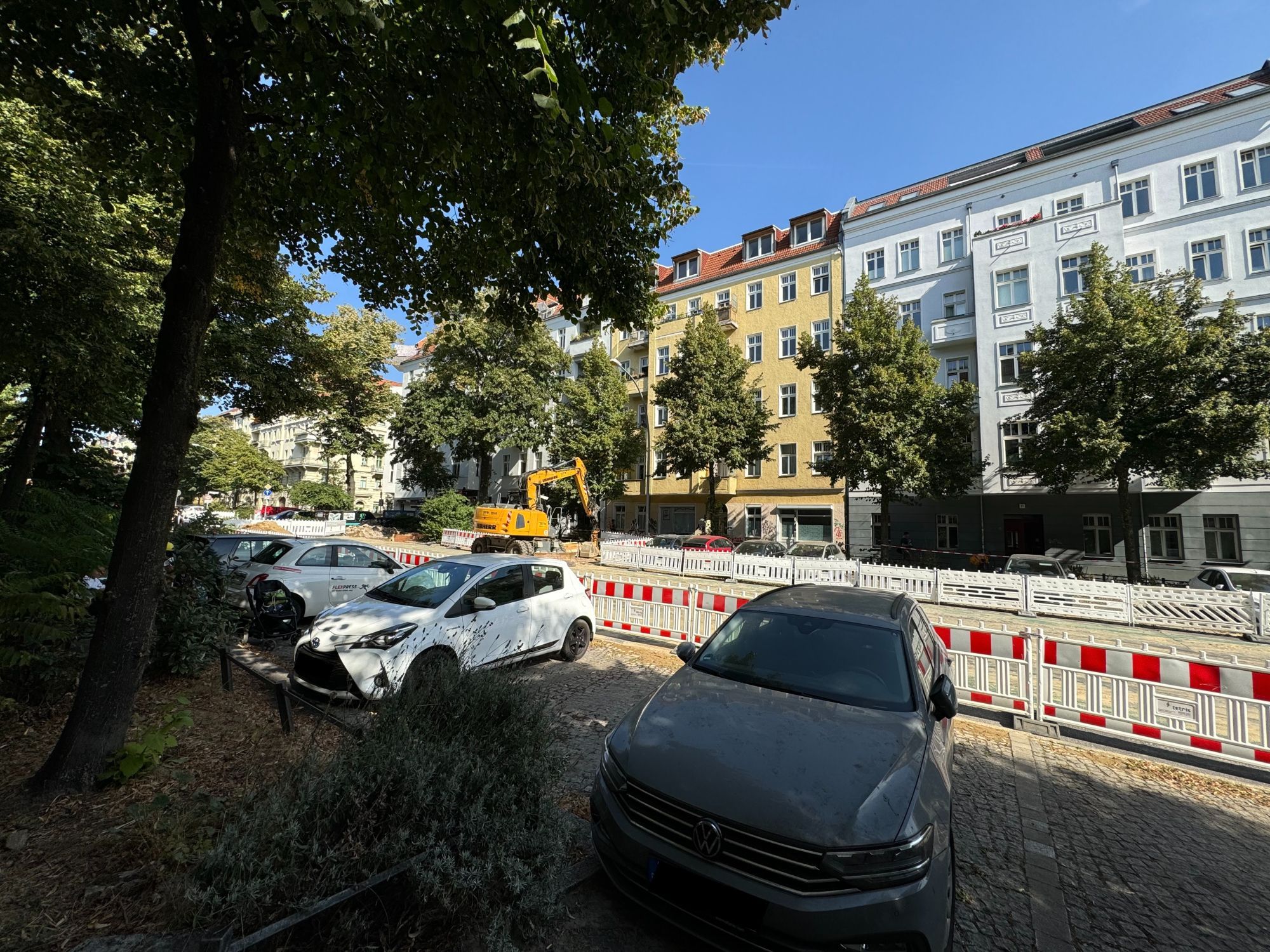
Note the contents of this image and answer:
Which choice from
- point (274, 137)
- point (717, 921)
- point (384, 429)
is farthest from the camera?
point (384, 429)

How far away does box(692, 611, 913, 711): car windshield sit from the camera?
355 cm

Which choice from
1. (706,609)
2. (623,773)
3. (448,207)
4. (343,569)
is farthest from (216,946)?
(343,569)

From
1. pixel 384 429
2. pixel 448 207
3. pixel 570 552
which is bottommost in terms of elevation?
pixel 570 552

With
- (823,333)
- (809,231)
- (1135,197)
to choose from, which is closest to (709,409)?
(823,333)

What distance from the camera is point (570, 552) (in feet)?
93.6

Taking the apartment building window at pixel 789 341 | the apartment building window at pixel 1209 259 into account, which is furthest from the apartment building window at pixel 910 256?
the apartment building window at pixel 1209 259

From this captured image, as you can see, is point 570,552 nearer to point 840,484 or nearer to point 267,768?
point 840,484

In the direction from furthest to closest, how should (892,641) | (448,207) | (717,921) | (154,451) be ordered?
1. (448,207)
2. (892,641)
3. (154,451)
4. (717,921)

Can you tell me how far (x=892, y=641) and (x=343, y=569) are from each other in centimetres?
870

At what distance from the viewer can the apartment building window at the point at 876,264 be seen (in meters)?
28.9

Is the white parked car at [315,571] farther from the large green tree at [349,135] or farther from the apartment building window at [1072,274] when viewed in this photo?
the apartment building window at [1072,274]

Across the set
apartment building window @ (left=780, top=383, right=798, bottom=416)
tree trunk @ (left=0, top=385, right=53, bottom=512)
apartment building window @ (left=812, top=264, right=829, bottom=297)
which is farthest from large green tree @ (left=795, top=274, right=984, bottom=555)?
tree trunk @ (left=0, top=385, right=53, bottom=512)

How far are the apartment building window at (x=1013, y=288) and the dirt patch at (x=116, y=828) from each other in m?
29.0

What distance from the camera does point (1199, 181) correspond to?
21.6m
